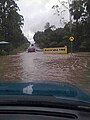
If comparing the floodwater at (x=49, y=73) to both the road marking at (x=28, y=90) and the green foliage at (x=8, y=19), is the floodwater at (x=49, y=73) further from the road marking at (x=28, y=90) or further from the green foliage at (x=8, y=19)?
the green foliage at (x=8, y=19)

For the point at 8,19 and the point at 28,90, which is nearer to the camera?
the point at 28,90

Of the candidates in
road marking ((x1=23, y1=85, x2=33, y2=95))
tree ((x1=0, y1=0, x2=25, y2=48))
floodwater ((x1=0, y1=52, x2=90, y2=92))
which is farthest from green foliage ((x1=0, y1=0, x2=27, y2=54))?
road marking ((x1=23, y1=85, x2=33, y2=95))

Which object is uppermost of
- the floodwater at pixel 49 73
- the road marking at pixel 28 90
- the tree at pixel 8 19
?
the tree at pixel 8 19

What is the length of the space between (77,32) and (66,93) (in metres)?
65.6

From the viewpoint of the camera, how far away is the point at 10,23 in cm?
8125

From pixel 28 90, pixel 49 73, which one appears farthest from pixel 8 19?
pixel 28 90

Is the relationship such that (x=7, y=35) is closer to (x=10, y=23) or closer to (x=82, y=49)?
(x=10, y=23)

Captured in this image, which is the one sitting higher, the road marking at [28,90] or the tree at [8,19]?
the tree at [8,19]

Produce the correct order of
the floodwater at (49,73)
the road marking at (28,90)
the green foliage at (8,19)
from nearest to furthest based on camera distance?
the road marking at (28,90), the floodwater at (49,73), the green foliage at (8,19)

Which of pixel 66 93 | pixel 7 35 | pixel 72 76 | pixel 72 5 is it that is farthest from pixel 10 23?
pixel 66 93

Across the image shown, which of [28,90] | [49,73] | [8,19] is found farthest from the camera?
[8,19]

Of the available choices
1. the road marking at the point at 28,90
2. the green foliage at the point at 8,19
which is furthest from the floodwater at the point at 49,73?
the green foliage at the point at 8,19

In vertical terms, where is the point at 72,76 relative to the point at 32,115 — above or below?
below

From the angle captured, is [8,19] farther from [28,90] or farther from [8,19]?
[28,90]
